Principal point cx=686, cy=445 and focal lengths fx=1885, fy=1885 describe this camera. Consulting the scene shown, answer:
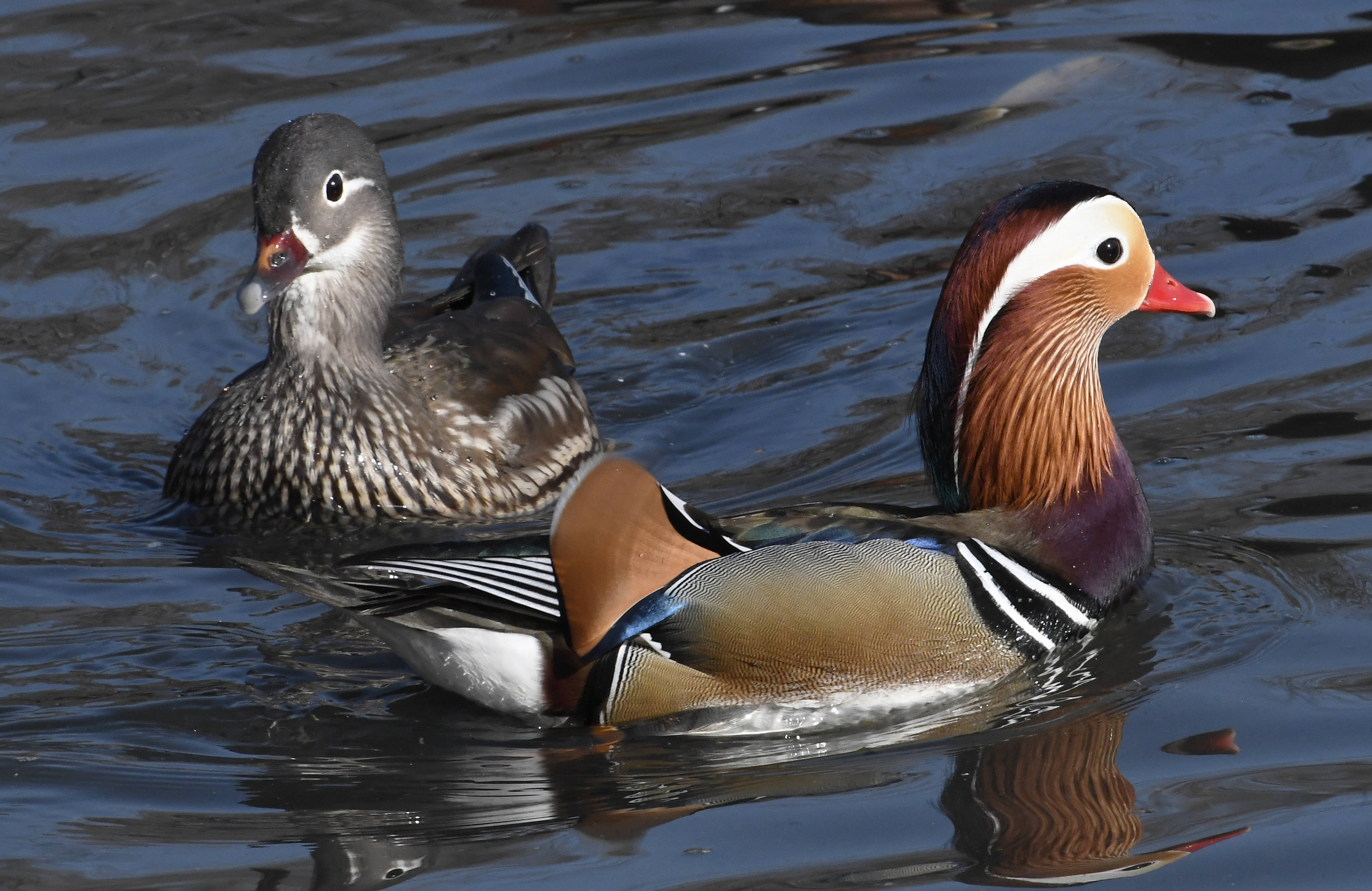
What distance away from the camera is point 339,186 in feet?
20.6

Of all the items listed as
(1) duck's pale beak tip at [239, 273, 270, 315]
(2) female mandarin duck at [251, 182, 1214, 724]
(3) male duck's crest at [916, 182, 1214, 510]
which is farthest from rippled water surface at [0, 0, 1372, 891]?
(1) duck's pale beak tip at [239, 273, 270, 315]

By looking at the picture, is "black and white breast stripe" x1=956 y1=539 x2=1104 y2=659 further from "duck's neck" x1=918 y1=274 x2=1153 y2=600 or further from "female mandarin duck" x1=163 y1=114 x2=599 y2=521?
"female mandarin duck" x1=163 y1=114 x2=599 y2=521

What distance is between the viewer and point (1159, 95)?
936cm

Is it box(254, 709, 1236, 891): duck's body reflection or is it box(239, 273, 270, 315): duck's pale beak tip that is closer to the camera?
box(254, 709, 1236, 891): duck's body reflection

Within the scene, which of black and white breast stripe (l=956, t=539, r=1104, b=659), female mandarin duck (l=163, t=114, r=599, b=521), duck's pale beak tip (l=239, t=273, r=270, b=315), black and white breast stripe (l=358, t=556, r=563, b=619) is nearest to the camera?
black and white breast stripe (l=358, t=556, r=563, b=619)

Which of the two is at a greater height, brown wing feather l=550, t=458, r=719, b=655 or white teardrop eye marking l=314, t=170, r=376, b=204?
white teardrop eye marking l=314, t=170, r=376, b=204

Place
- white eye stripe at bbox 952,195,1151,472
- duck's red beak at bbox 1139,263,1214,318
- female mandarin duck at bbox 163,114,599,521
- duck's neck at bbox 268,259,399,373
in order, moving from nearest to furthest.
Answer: white eye stripe at bbox 952,195,1151,472, duck's red beak at bbox 1139,263,1214,318, female mandarin duck at bbox 163,114,599,521, duck's neck at bbox 268,259,399,373

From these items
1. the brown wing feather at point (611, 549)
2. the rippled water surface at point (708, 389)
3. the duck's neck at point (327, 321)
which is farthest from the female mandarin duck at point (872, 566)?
the duck's neck at point (327, 321)

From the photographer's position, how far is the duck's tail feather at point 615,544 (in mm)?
4328

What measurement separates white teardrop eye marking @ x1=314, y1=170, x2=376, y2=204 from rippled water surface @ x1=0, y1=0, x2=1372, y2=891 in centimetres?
117

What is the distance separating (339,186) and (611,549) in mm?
2427

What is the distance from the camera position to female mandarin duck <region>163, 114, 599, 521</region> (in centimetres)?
621

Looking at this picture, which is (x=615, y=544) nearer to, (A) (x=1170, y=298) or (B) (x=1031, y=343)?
(B) (x=1031, y=343)

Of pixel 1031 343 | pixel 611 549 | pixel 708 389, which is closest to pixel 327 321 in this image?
pixel 708 389
